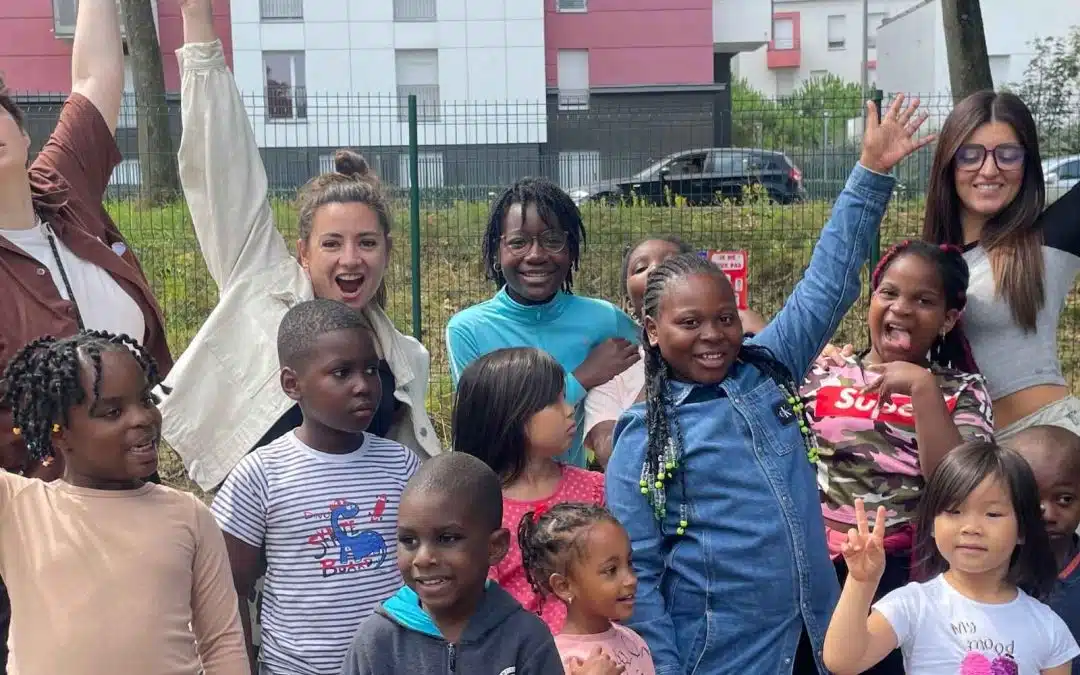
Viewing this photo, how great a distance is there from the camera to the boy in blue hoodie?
2488 mm

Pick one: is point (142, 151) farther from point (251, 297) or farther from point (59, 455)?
point (59, 455)

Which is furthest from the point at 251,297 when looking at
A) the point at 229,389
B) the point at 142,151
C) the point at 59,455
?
the point at 142,151

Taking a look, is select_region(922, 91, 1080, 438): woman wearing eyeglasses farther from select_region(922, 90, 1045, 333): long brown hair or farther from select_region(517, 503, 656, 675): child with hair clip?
select_region(517, 503, 656, 675): child with hair clip

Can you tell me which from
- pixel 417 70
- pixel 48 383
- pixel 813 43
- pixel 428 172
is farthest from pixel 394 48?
pixel 813 43

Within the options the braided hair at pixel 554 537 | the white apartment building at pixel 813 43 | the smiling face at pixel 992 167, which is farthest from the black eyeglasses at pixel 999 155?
the white apartment building at pixel 813 43

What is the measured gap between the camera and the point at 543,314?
3.85 metres

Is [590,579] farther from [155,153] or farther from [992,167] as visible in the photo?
[155,153]

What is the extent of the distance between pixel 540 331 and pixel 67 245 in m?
1.48

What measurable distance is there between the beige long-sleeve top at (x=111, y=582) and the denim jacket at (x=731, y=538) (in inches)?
40.3

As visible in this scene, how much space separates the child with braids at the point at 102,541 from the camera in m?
2.57

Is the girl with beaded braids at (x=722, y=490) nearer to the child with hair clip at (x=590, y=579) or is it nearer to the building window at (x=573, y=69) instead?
the child with hair clip at (x=590, y=579)

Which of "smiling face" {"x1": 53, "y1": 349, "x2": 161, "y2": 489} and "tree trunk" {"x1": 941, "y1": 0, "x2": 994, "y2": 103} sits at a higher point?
"tree trunk" {"x1": 941, "y1": 0, "x2": 994, "y2": 103}

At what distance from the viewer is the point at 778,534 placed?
2816mm

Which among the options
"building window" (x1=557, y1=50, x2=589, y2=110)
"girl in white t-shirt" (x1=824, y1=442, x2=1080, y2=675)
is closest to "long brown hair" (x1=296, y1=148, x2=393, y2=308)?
"girl in white t-shirt" (x1=824, y1=442, x2=1080, y2=675)
